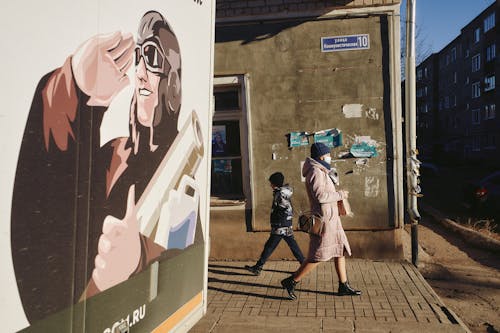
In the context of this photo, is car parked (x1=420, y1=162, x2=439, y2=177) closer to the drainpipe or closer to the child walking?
the drainpipe

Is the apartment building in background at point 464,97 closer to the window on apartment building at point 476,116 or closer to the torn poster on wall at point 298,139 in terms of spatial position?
the window on apartment building at point 476,116

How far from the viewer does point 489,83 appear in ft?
152

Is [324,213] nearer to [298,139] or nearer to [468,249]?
[298,139]

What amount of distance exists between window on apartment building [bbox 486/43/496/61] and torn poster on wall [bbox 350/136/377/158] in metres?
44.1

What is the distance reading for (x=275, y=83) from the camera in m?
7.98

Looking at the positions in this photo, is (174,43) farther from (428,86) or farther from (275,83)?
(428,86)

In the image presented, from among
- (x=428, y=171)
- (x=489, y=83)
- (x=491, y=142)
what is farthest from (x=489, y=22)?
(x=428, y=171)

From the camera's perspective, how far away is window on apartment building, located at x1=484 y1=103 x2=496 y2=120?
4572 centimetres

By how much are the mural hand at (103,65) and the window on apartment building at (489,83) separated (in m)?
49.1

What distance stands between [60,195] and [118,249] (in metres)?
0.60

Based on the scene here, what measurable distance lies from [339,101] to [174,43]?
505 centimetres

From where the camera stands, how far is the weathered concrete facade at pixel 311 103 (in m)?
7.72

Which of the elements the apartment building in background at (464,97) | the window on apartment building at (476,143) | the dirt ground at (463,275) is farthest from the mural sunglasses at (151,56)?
the window on apartment building at (476,143)

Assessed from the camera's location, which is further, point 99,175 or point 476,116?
point 476,116
